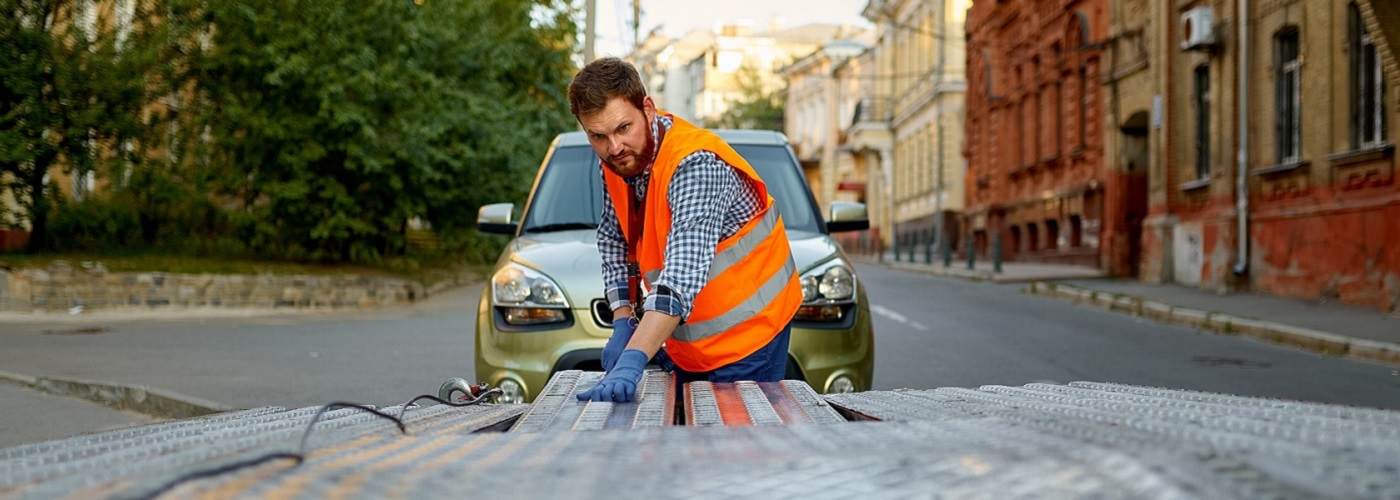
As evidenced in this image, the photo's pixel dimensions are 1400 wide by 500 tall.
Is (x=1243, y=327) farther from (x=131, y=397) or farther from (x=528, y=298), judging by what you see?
(x=131, y=397)

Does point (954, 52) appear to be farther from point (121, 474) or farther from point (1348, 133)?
point (121, 474)

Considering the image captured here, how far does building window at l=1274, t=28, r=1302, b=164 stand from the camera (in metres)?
18.5

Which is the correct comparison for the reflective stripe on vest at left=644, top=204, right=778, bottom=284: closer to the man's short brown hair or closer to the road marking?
the man's short brown hair

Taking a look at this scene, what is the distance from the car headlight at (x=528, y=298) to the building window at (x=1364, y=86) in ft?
44.7

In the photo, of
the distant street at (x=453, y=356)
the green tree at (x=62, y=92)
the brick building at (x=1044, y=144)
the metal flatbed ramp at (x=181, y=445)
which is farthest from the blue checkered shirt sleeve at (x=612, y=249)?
the brick building at (x=1044, y=144)

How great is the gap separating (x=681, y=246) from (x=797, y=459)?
1709 millimetres

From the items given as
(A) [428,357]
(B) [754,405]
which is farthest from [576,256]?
(A) [428,357]

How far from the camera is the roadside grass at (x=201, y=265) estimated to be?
1628cm

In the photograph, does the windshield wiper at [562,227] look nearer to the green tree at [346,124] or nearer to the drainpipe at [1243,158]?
the green tree at [346,124]

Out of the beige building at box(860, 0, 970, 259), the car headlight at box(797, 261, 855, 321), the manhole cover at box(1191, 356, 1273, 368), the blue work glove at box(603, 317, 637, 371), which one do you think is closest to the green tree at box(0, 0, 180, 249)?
the car headlight at box(797, 261, 855, 321)

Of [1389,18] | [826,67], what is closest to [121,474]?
[1389,18]

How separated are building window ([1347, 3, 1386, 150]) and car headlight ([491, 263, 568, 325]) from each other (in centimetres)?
1362

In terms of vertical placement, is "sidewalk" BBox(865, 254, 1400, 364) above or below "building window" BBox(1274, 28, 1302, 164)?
below

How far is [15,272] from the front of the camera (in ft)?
50.6
